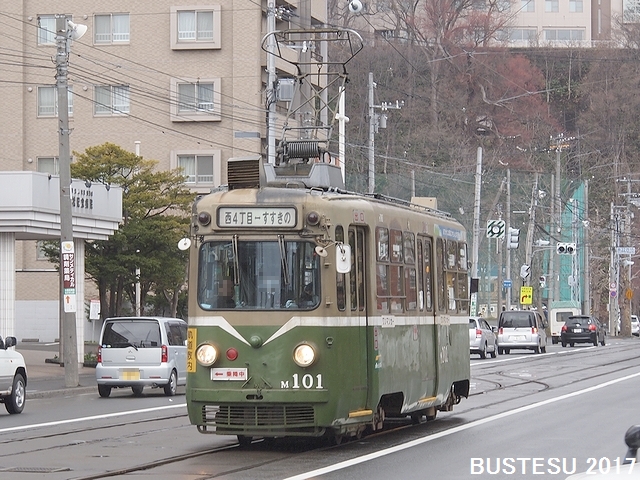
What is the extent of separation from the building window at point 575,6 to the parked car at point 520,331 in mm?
64216

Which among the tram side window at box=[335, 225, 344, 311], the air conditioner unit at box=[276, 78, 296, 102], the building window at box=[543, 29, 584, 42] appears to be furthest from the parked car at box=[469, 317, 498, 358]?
the building window at box=[543, 29, 584, 42]

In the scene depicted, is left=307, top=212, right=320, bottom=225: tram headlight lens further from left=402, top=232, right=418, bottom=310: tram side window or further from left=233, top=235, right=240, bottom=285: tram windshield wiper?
left=402, top=232, right=418, bottom=310: tram side window

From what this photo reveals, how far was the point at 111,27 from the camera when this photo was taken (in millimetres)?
56844

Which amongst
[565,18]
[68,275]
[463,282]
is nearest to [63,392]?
[68,275]

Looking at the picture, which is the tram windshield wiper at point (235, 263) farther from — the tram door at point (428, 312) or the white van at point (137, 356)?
the white van at point (137, 356)

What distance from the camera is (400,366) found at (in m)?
16.2

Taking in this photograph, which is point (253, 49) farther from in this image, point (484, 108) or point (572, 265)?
point (572, 265)

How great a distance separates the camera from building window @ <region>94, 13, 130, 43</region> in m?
56.8

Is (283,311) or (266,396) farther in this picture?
(283,311)

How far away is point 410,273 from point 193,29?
41.0 m

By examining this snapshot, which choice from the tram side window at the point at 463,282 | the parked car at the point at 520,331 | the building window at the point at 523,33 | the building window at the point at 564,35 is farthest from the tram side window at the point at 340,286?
the building window at the point at 564,35

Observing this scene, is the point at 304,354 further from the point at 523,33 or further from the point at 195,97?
the point at 523,33

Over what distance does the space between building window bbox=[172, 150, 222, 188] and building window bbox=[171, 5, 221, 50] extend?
15.2ft

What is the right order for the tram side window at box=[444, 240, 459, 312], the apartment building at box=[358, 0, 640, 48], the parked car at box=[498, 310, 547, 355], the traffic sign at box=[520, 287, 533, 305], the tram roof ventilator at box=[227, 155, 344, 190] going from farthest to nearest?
the apartment building at box=[358, 0, 640, 48]
the traffic sign at box=[520, 287, 533, 305]
the parked car at box=[498, 310, 547, 355]
the tram side window at box=[444, 240, 459, 312]
the tram roof ventilator at box=[227, 155, 344, 190]
